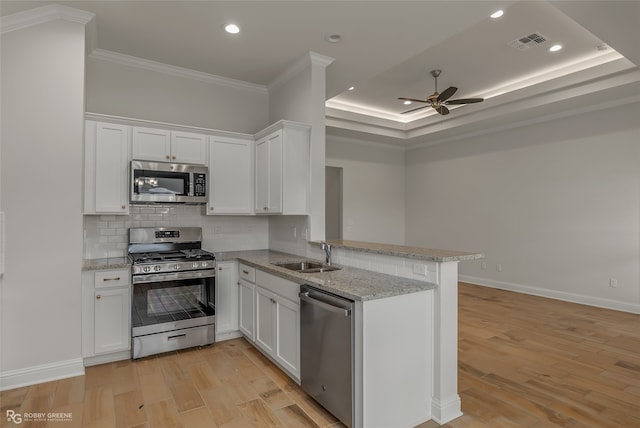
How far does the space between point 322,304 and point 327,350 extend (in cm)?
30

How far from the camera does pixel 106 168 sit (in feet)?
11.2

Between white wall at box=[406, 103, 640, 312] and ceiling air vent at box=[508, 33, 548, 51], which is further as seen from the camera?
white wall at box=[406, 103, 640, 312]

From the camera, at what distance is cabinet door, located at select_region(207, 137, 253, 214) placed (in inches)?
157

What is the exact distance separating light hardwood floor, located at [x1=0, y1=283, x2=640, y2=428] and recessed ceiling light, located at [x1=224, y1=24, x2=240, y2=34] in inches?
119

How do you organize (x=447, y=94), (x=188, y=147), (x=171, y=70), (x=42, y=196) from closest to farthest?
(x=42, y=196), (x=188, y=147), (x=171, y=70), (x=447, y=94)

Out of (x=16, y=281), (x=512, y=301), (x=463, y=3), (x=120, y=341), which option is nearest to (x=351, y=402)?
(x=120, y=341)

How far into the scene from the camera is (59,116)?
2947 millimetres

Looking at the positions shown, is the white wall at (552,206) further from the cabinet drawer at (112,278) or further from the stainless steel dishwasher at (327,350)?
the cabinet drawer at (112,278)

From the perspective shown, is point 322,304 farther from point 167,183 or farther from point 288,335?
point 167,183

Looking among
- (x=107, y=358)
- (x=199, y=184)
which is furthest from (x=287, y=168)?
(x=107, y=358)

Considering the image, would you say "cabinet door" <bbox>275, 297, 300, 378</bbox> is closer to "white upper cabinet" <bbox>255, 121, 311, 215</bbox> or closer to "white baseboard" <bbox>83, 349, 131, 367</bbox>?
"white upper cabinet" <bbox>255, 121, 311, 215</bbox>

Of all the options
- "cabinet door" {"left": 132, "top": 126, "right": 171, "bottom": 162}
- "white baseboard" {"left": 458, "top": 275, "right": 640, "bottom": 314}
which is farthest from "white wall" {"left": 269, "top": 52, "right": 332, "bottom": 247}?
"white baseboard" {"left": 458, "top": 275, "right": 640, "bottom": 314}

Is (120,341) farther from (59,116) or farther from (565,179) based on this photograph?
(565,179)

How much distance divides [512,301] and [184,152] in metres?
5.13
